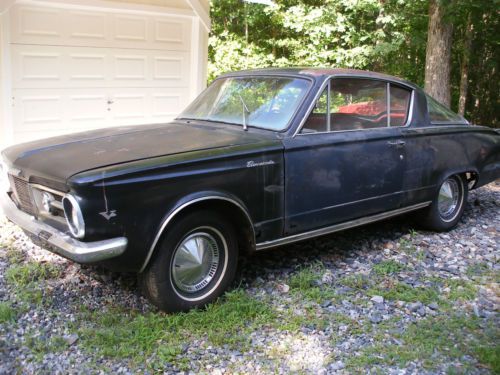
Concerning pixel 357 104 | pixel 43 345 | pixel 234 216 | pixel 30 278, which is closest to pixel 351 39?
pixel 357 104

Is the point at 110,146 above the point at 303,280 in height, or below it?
above

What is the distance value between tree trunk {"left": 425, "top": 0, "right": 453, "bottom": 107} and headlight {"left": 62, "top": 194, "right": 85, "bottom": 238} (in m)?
8.47

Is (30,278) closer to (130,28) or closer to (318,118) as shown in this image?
(318,118)

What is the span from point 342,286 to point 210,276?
1.13 meters

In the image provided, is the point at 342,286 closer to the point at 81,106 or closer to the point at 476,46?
the point at 81,106

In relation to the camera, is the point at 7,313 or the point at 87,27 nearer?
the point at 7,313

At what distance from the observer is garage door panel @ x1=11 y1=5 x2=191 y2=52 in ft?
24.6

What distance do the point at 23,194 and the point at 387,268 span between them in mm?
3092

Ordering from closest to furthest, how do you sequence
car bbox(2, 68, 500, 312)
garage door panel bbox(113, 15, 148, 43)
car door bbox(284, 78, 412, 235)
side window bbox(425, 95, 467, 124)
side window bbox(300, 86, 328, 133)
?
car bbox(2, 68, 500, 312) < car door bbox(284, 78, 412, 235) < side window bbox(300, 86, 328, 133) < side window bbox(425, 95, 467, 124) < garage door panel bbox(113, 15, 148, 43)

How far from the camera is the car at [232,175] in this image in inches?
136

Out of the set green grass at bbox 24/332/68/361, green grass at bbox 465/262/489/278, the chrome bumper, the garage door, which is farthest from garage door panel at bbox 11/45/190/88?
green grass at bbox 465/262/489/278

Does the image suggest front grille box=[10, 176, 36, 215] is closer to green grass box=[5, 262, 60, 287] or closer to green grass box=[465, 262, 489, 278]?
green grass box=[5, 262, 60, 287]

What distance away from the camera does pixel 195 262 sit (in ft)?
12.7

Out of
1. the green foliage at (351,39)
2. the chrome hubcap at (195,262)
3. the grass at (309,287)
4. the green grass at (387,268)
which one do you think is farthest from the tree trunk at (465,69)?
the chrome hubcap at (195,262)
